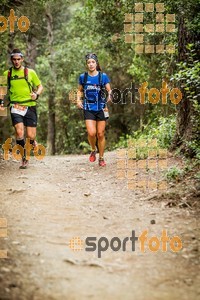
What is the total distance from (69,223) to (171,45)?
7.70 m

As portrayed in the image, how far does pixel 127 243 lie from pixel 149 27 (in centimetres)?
903

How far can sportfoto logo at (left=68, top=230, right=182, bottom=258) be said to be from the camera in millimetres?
4574

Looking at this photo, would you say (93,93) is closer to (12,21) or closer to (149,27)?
(149,27)

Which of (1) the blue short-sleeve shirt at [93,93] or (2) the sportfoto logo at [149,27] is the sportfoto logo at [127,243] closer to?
(1) the blue short-sleeve shirt at [93,93]

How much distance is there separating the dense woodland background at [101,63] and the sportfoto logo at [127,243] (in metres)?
3.69

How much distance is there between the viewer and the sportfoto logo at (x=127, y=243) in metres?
4.57

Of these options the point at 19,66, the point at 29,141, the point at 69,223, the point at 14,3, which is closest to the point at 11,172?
the point at 29,141

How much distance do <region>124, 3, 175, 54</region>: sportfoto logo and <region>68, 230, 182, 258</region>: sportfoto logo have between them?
6.97m

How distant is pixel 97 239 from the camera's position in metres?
4.80

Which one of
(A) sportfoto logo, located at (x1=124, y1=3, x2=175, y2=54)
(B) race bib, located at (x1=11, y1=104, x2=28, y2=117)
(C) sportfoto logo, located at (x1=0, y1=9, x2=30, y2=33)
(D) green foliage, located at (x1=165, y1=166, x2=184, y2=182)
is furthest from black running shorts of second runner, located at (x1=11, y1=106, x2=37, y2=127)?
(A) sportfoto logo, located at (x1=124, y1=3, x2=175, y2=54)

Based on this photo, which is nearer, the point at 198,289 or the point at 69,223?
the point at 198,289

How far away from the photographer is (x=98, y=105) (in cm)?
912

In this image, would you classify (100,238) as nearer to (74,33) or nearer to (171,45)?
(171,45)

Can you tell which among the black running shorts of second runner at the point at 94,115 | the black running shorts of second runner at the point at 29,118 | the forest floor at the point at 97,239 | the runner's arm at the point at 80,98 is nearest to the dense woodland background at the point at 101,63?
the black running shorts of second runner at the point at 94,115
